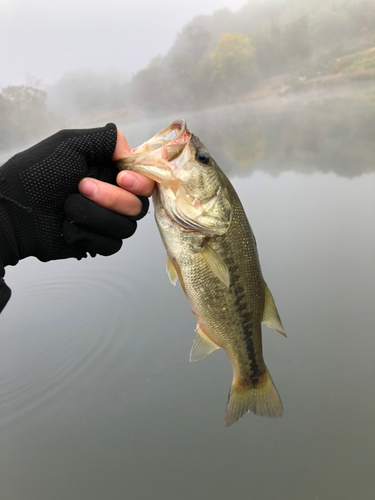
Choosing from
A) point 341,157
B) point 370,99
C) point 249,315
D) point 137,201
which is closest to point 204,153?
point 137,201

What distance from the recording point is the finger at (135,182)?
917 millimetres

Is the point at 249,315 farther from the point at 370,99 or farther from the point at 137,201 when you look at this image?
the point at 370,99

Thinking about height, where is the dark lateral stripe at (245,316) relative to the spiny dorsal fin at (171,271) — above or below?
below

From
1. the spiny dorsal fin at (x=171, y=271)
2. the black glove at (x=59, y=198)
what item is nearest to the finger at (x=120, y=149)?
the black glove at (x=59, y=198)

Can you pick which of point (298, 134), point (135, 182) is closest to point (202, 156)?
point (135, 182)

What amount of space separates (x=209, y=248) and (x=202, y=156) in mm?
285

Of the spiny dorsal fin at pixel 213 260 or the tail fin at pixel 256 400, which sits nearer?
the spiny dorsal fin at pixel 213 260

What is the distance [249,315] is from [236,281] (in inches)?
6.2

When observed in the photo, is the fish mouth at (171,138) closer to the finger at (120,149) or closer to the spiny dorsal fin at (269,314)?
the finger at (120,149)

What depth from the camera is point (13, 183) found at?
964mm

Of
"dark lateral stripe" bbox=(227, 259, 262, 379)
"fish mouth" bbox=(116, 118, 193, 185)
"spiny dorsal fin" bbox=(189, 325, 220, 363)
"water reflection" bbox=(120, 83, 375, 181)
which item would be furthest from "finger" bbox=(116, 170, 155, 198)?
"water reflection" bbox=(120, 83, 375, 181)

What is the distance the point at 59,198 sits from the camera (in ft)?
3.26

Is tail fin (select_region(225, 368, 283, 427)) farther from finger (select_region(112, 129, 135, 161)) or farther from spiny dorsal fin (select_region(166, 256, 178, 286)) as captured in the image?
finger (select_region(112, 129, 135, 161))

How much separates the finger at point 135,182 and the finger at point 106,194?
0.02 meters
